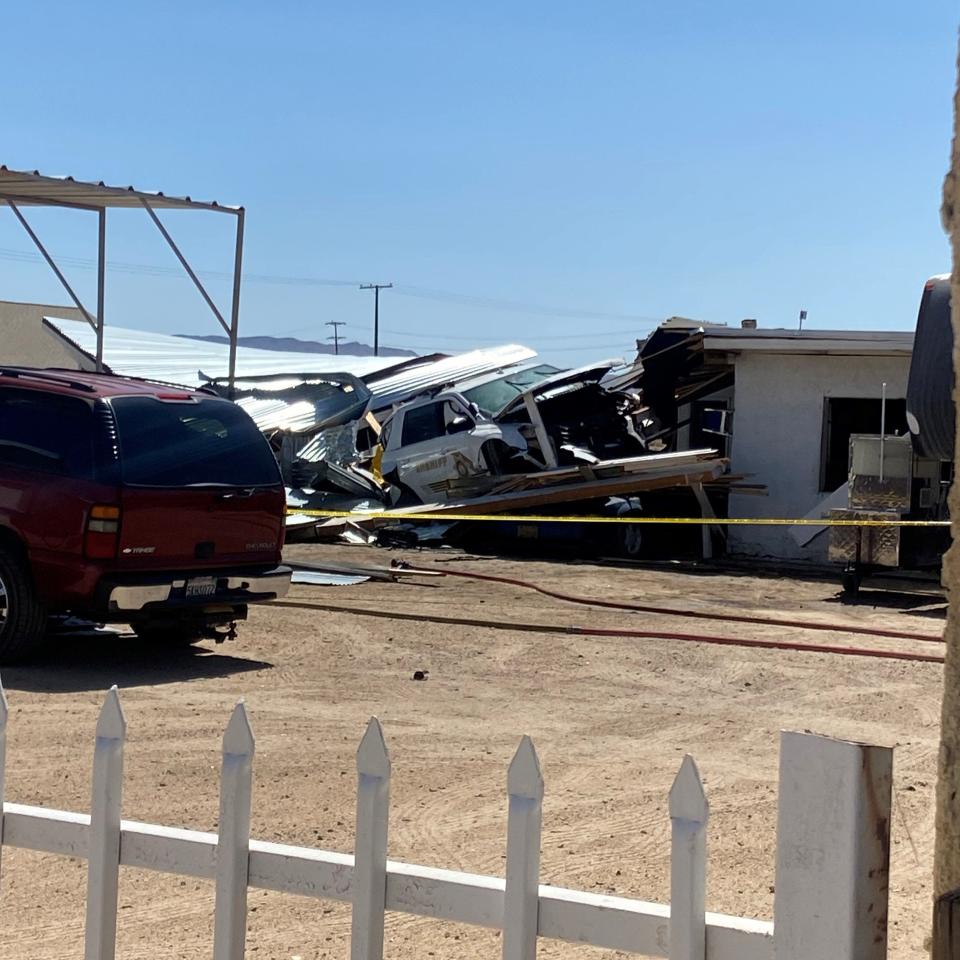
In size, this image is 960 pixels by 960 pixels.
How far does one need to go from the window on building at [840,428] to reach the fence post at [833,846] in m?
18.8

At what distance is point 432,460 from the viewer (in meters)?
21.9

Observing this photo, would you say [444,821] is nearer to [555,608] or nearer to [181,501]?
[181,501]

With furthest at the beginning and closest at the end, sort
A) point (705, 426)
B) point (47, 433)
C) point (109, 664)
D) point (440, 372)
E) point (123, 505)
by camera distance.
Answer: point (440, 372) < point (705, 426) < point (109, 664) < point (47, 433) < point (123, 505)

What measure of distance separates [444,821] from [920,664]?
5.85 meters

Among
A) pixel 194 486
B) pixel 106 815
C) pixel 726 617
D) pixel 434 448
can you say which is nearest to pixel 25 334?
pixel 434 448

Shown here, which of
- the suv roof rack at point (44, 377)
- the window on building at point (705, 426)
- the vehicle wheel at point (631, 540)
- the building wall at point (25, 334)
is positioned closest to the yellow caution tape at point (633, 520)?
the vehicle wheel at point (631, 540)

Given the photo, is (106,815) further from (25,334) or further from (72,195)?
(25,334)

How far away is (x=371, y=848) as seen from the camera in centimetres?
271

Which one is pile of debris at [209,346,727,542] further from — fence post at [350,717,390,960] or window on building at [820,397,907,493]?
fence post at [350,717,390,960]

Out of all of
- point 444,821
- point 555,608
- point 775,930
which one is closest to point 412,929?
point 444,821

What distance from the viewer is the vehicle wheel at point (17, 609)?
31.2 feet

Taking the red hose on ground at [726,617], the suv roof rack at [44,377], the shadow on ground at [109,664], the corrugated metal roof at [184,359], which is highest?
the corrugated metal roof at [184,359]

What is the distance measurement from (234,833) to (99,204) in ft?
47.9

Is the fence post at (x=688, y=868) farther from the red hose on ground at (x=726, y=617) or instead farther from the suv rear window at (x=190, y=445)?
the red hose on ground at (x=726, y=617)
